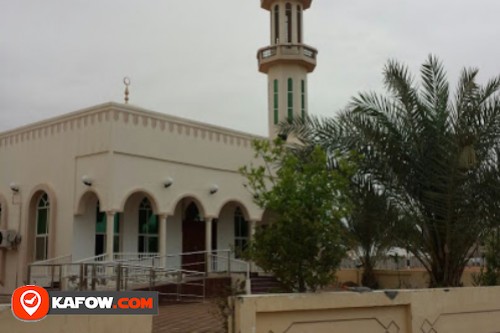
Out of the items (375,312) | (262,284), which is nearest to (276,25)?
(262,284)

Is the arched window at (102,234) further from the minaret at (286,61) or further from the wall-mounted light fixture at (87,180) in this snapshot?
the minaret at (286,61)

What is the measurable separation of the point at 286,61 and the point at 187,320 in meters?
16.3

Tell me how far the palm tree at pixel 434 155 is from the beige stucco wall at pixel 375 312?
1448 millimetres

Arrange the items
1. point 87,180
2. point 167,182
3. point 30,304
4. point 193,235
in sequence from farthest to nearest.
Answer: point 193,235, point 167,182, point 87,180, point 30,304

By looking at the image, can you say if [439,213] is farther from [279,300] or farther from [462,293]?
[279,300]

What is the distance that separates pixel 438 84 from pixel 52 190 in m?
11.2

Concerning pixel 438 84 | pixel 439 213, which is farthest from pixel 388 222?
pixel 438 84

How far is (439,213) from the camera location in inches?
432

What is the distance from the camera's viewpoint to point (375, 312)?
848 centimetres

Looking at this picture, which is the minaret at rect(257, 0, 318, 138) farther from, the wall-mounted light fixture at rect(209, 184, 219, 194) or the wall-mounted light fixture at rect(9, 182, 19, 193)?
the wall-mounted light fixture at rect(9, 182, 19, 193)

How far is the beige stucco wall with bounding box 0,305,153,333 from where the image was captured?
21.1 feet

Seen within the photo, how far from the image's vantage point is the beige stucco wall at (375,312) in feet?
24.2

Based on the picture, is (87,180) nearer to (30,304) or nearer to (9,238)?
(9,238)

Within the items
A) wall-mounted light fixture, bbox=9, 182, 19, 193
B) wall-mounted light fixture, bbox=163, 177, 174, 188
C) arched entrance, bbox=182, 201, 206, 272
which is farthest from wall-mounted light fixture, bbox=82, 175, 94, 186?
arched entrance, bbox=182, 201, 206, 272
